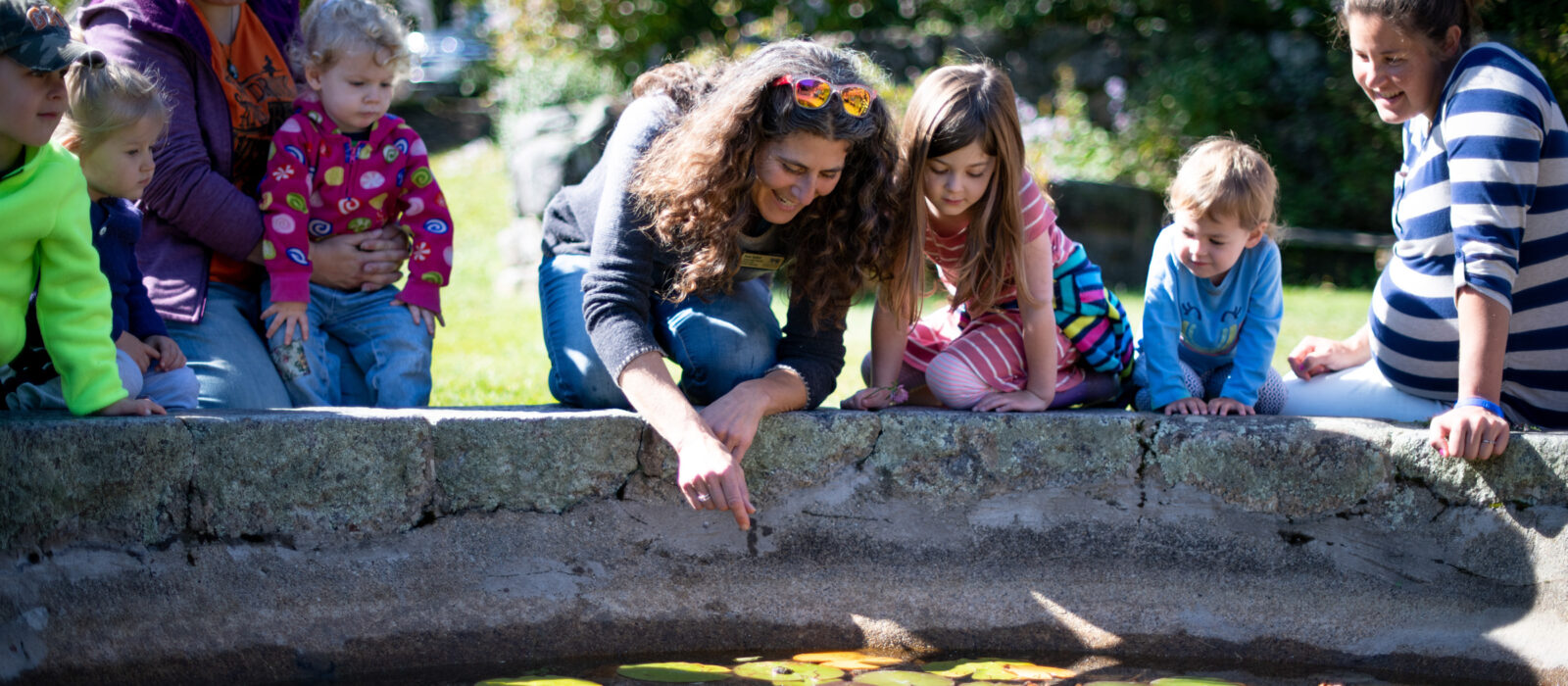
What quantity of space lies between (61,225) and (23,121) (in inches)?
8.0

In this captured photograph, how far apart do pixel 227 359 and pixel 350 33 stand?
2.76 ft

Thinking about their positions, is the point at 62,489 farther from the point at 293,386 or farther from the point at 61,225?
the point at 293,386

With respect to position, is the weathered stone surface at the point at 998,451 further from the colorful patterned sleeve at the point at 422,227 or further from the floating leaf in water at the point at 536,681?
the colorful patterned sleeve at the point at 422,227

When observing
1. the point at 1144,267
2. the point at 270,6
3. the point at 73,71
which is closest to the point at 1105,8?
the point at 1144,267

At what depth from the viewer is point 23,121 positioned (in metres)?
2.19

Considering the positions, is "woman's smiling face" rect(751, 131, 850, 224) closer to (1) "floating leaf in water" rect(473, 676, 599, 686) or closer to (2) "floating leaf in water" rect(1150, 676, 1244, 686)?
(1) "floating leaf in water" rect(473, 676, 599, 686)

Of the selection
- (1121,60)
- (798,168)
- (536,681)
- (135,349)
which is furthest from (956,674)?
(1121,60)

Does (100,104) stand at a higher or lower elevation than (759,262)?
higher

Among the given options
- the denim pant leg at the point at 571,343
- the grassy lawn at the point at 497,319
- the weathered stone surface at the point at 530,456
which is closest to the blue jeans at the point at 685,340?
the denim pant leg at the point at 571,343

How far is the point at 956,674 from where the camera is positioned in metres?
2.46

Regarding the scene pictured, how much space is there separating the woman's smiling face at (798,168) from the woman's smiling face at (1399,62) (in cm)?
119

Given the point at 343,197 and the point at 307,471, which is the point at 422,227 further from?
the point at 307,471

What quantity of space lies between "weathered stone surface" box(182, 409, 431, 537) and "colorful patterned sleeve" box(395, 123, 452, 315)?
2.25 ft

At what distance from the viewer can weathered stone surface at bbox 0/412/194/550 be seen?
2.26m
